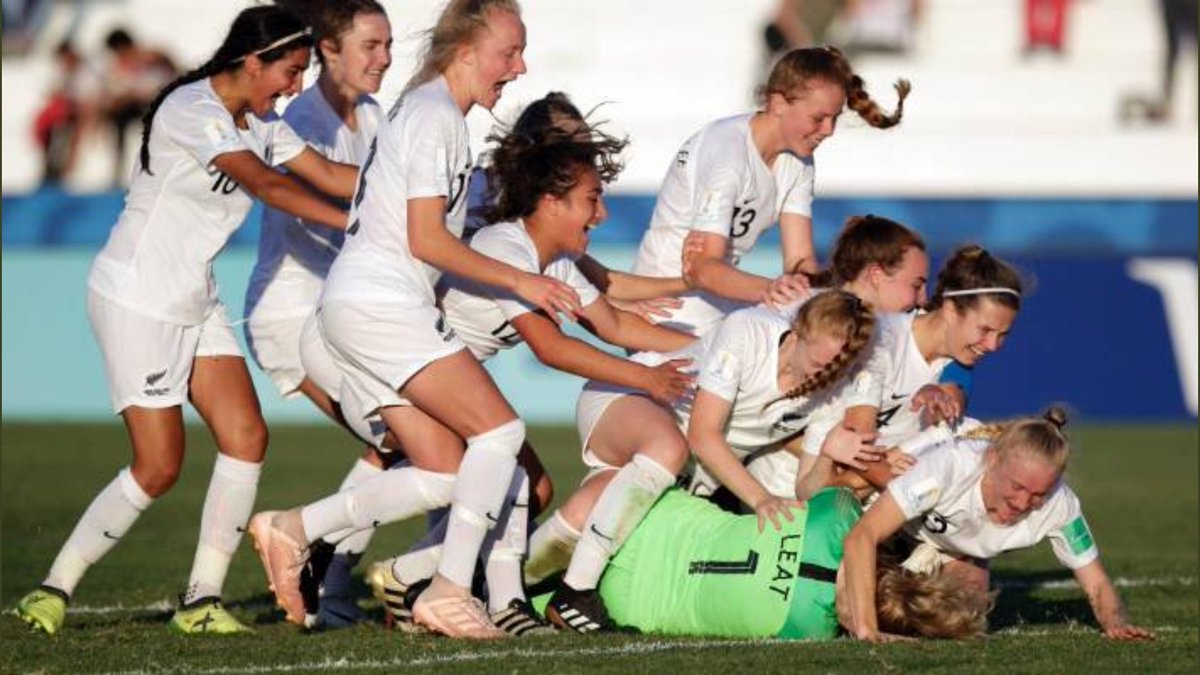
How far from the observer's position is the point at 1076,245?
17859 mm

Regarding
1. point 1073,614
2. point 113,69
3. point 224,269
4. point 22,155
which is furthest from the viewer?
point 22,155

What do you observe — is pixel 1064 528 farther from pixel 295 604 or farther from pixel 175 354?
pixel 175 354

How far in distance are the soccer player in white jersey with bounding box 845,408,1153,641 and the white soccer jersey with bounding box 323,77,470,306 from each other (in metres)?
1.79

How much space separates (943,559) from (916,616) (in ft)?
2.50

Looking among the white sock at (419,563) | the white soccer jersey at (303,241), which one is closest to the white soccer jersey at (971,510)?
the white sock at (419,563)

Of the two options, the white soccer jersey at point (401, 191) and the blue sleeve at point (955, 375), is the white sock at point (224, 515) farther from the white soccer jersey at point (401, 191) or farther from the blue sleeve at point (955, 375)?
the blue sleeve at point (955, 375)

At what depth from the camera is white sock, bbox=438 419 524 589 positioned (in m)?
7.45

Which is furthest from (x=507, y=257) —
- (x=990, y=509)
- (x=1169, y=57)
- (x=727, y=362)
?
(x=1169, y=57)

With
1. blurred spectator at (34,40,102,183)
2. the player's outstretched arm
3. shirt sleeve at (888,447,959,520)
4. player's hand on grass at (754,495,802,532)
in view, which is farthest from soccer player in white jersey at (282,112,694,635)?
blurred spectator at (34,40,102,183)

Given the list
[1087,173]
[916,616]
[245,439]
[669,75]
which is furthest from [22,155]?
[916,616]

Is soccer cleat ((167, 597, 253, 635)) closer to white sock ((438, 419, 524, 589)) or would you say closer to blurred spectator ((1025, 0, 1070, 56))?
white sock ((438, 419, 524, 589))

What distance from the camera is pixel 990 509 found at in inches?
291

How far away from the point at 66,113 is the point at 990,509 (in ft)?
63.8

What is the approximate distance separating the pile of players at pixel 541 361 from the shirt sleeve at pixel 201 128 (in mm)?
13
